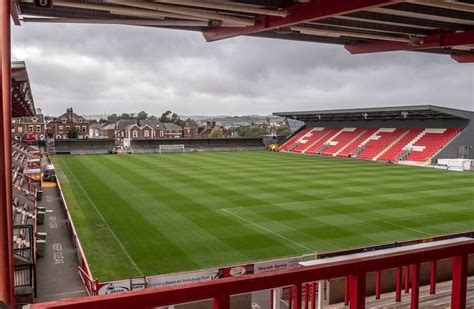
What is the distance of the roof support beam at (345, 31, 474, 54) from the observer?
768cm

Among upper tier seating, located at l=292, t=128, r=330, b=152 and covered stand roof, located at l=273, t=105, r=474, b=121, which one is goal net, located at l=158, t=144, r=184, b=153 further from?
upper tier seating, located at l=292, t=128, r=330, b=152

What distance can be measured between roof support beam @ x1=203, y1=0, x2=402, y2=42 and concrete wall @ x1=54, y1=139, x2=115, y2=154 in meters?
47.8

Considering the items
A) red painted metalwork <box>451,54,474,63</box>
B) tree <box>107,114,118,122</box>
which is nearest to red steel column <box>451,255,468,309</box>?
red painted metalwork <box>451,54,474,63</box>

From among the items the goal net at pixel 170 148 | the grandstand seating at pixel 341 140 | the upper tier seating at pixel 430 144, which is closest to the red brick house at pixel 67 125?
the goal net at pixel 170 148

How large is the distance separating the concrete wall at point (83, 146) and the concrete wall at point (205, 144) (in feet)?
10.1

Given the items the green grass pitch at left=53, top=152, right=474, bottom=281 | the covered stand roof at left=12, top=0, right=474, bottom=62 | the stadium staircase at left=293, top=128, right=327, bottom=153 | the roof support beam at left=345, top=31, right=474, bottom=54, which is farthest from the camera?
the stadium staircase at left=293, top=128, right=327, bottom=153

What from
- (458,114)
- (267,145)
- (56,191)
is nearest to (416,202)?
(56,191)

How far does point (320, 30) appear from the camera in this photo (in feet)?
24.2

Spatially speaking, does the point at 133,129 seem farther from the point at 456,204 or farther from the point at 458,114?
the point at 456,204

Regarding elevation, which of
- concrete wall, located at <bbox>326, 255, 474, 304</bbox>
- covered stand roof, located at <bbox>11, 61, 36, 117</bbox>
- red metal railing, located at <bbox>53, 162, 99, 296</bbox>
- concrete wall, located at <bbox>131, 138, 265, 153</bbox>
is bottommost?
red metal railing, located at <bbox>53, 162, 99, 296</bbox>

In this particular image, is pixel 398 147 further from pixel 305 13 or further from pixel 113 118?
pixel 113 118

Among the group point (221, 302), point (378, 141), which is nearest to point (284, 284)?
point (221, 302)

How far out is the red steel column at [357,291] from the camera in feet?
8.86

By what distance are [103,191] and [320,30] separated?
18545 millimetres
